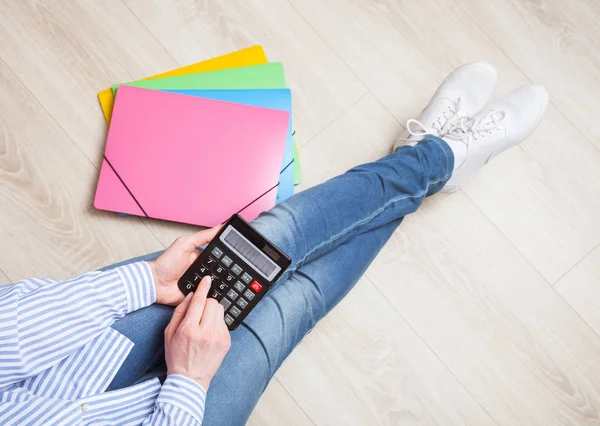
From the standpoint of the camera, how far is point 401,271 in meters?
0.99

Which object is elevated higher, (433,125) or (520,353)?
(433,125)

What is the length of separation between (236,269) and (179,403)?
172 mm

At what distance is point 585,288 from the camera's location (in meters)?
1.01

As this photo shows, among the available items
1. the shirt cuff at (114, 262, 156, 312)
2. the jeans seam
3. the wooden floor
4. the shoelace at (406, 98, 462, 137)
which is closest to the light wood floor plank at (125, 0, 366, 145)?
the wooden floor

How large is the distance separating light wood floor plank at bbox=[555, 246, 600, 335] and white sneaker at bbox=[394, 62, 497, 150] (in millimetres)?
348

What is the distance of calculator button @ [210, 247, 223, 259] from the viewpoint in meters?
0.70

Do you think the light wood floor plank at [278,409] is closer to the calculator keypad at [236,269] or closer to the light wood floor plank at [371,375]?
the light wood floor plank at [371,375]

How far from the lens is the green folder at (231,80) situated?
3.23ft

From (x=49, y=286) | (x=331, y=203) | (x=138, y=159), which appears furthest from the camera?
(x=138, y=159)

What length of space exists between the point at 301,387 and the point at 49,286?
48cm

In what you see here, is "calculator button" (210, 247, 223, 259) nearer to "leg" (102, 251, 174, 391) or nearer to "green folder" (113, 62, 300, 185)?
"leg" (102, 251, 174, 391)

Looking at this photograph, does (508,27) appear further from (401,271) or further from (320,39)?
(401,271)

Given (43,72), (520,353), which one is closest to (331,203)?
(520,353)

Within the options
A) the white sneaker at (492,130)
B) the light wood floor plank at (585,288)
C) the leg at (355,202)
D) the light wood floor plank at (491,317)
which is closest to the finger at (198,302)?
the leg at (355,202)
